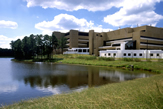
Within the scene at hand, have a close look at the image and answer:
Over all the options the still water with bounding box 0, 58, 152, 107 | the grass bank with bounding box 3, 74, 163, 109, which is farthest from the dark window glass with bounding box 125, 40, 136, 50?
the grass bank with bounding box 3, 74, 163, 109

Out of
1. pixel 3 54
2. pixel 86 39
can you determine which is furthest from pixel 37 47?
pixel 3 54

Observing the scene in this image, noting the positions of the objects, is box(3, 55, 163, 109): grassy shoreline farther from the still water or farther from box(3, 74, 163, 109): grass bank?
the still water

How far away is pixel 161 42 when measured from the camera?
76.5 metres

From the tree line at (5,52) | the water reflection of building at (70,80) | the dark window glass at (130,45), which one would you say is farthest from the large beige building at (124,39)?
the tree line at (5,52)

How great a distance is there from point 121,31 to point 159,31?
21.7 metres

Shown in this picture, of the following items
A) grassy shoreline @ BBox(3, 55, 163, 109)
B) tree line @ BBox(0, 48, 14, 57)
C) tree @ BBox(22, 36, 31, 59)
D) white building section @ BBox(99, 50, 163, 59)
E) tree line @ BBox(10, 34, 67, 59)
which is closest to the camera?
grassy shoreline @ BBox(3, 55, 163, 109)

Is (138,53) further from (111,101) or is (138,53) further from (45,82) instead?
(111,101)

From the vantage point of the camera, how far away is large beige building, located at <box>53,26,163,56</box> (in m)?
69.2

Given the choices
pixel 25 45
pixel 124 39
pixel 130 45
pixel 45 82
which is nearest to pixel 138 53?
pixel 130 45

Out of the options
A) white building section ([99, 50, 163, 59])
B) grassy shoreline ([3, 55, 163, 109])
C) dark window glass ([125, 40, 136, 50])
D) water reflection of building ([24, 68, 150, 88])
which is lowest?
water reflection of building ([24, 68, 150, 88])

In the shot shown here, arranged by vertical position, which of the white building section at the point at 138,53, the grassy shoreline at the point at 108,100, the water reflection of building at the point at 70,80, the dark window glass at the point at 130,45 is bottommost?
the water reflection of building at the point at 70,80

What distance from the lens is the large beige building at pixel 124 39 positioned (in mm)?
69188

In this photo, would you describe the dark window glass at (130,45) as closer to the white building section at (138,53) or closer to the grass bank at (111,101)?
the white building section at (138,53)

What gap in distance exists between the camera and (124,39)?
79750mm
